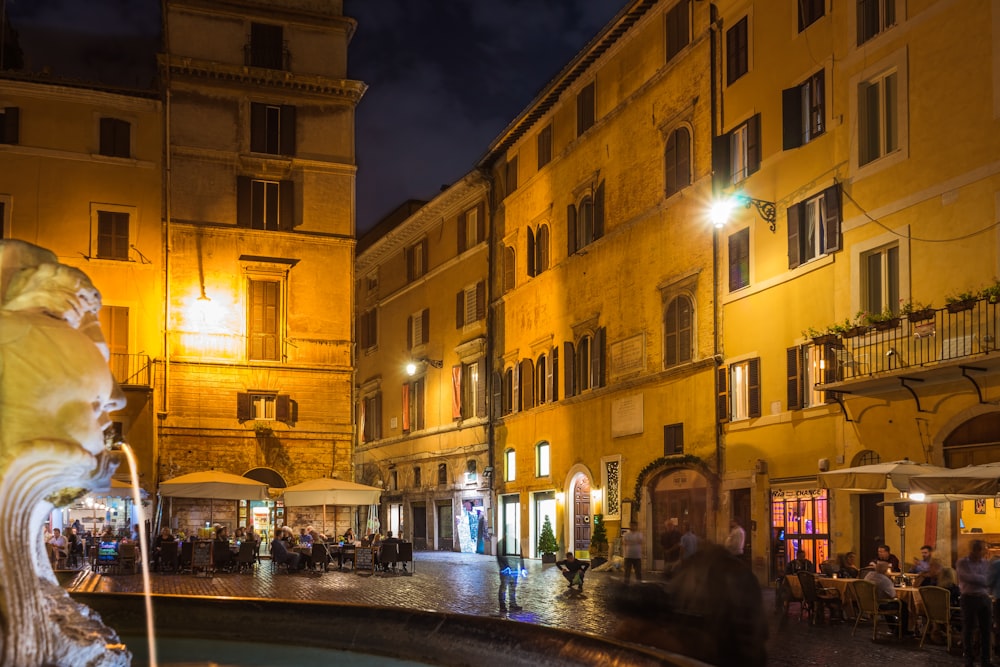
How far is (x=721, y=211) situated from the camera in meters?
23.7

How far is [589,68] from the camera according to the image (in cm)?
3381

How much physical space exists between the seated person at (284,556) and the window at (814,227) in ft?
43.4

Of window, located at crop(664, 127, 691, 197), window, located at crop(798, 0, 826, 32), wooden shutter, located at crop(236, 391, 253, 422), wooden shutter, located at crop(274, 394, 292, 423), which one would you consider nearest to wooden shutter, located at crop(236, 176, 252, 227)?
wooden shutter, located at crop(236, 391, 253, 422)

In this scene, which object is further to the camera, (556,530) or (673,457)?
(556,530)

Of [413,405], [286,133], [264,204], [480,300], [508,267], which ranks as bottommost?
[413,405]

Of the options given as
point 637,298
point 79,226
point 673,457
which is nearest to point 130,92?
point 79,226

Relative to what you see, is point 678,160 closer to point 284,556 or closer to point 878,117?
point 878,117

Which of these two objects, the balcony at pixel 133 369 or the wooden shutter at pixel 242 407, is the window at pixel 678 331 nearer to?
the wooden shutter at pixel 242 407

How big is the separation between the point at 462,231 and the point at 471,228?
0.83m

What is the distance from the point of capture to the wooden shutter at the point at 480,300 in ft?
134

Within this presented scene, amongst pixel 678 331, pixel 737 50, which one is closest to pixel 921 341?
pixel 678 331

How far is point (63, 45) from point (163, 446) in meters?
18.5

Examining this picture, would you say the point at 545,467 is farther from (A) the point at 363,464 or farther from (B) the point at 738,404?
(A) the point at 363,464

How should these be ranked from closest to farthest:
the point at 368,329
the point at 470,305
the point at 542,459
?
1. the point at 542,459
2. the point at 470,305
3. the point at 368,329
